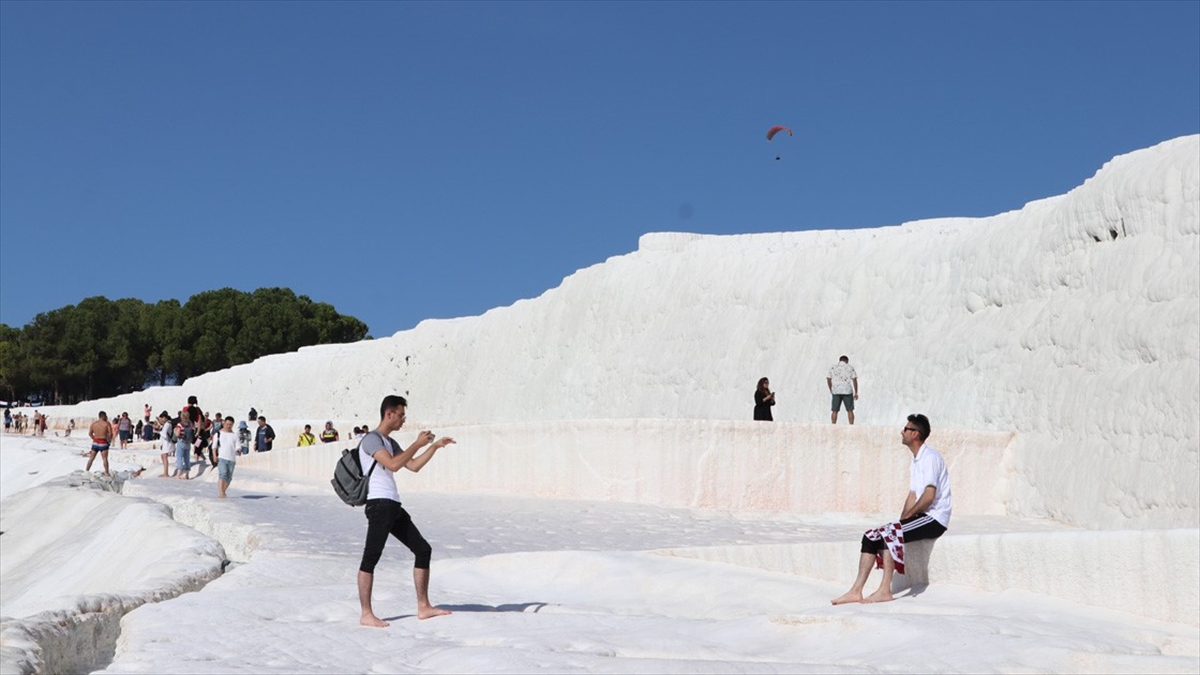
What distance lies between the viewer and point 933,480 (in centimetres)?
788

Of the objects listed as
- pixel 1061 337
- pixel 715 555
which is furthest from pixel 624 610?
pixel 1061 337

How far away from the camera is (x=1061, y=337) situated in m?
19.7

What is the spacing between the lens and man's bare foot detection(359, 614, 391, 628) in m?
7.35

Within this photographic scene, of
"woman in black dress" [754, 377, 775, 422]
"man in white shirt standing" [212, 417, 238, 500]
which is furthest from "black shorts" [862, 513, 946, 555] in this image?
"man in white shirt standing" [212, 417, 238, 500]

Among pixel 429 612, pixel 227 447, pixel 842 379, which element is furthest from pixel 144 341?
pixel 429 612

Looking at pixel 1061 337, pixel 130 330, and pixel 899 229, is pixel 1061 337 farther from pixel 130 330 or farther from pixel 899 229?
pixel 130 330

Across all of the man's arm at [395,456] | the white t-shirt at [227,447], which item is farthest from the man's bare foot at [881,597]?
the white t-shirt at [227,447]

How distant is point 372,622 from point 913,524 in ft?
10.7

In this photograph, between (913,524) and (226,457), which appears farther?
(226,457)

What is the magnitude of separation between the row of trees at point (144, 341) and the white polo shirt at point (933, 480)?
69.8 meters

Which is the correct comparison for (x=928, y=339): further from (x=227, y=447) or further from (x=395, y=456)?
(x=395, y=456)

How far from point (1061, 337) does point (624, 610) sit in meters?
13.4

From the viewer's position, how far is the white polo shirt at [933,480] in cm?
788

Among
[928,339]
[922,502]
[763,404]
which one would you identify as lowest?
[922,502]
